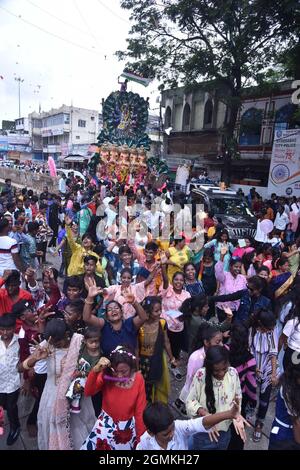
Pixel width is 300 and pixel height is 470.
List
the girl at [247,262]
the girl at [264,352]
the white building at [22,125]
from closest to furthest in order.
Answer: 1. the girl at [264,352]
2. the girl at [247,262]
3. the white building at [22,125]

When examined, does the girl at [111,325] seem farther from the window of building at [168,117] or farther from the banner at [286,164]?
the window of building at [168,117]

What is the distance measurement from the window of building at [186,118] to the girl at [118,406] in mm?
26012

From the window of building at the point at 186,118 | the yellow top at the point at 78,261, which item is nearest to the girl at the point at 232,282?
the yellow top at the point at 78,261

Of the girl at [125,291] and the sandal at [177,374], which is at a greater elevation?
the girl at [125,291]

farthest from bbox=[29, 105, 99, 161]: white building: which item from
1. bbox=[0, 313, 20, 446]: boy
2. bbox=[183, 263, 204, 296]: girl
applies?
bbox=[0, 313, 20, 446]: boy

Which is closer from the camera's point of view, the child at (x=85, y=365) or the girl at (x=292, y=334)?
the child at (x=85, y=365)

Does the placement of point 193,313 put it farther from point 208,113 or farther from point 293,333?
point 208,113

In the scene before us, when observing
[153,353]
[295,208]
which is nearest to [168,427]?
[153,353]

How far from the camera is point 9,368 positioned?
3.04 m

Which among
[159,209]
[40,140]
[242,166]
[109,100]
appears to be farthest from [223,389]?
[40,140]

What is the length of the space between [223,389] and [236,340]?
1.72 ft

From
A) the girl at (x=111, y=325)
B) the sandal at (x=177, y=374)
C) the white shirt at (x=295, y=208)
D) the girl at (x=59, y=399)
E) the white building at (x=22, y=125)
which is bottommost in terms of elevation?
the sandal at (x=177, y=374)

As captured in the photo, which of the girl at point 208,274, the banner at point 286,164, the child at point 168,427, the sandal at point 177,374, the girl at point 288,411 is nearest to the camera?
the child at point 168,427

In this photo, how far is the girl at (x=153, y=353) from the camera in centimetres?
337
